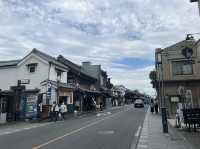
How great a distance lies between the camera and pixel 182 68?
1133 inches

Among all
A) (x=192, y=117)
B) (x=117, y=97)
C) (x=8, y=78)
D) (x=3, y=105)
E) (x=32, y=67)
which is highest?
(x=32, y=67)

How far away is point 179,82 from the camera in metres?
28.3

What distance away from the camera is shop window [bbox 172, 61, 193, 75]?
28517mm

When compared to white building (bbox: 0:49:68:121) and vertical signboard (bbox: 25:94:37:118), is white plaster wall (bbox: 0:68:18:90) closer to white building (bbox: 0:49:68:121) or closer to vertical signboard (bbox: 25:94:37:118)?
white building (bbox: 0:49:68:121)

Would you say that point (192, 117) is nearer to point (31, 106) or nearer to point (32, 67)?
point (31, 106)

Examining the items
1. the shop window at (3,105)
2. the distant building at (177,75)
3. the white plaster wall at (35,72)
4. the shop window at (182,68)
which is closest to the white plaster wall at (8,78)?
the white plaster wall at (35,72)

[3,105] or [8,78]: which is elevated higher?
[8,78]

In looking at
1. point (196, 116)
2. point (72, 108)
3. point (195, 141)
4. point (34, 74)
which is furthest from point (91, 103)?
point (195, 141)

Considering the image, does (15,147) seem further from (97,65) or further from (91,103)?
(97,65)

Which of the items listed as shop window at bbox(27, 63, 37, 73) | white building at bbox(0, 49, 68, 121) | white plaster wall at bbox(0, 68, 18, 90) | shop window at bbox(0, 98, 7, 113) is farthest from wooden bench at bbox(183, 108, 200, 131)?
white plaster wall at bbox(0, 68, 18, 90)

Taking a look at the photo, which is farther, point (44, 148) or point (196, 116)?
point (196, 116)

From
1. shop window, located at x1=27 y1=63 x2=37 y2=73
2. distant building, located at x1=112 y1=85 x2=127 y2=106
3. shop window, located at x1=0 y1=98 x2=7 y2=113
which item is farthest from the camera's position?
distant building, located at x1=112 y1=85 x2=127 y2=106

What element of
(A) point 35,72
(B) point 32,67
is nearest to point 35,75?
Answer: (A) point 35,72

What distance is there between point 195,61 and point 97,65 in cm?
3206
